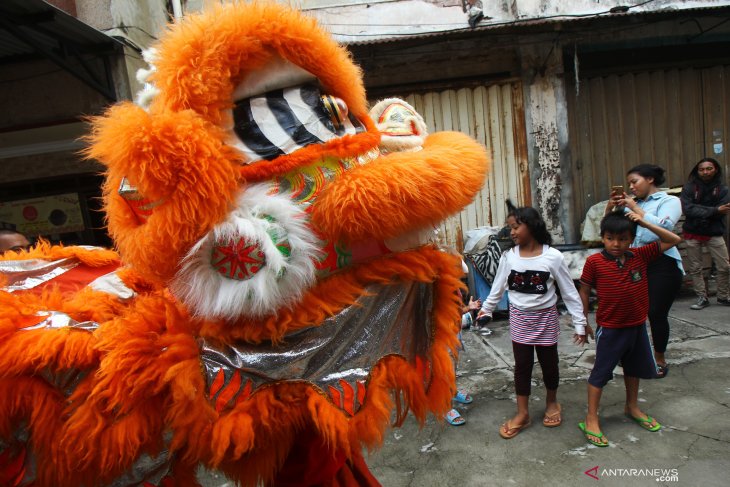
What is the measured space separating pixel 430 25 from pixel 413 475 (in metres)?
5.22

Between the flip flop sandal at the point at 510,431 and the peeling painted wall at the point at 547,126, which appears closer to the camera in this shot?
the flip flop sandal at the point at 510,431

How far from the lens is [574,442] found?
292 centimetres

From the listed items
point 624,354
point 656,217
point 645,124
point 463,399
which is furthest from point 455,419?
point 645,124

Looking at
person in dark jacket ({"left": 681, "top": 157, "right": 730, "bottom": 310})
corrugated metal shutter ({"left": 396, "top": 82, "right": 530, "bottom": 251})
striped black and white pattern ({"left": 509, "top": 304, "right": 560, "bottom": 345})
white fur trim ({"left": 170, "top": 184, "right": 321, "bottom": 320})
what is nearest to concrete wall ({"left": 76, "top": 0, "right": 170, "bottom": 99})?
corrugated metal shutter ({"left": 396, "top": 82, "right": 530, "bottom": 251})

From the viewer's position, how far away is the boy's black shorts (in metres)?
2.96

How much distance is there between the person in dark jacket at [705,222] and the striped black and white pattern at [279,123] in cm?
565

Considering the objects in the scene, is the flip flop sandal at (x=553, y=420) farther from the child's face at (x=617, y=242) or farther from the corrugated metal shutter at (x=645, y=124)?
the corrugated metal shutter at (x=645, y=124)

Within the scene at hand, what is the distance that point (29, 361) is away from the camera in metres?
1.06

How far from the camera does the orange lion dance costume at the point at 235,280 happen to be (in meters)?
1.04

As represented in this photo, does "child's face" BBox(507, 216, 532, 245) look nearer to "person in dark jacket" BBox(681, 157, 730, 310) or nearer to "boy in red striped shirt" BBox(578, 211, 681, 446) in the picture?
"boy in red striped shirt" BBox(578, 211, 681, 446)

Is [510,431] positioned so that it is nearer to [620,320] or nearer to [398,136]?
[620,320]

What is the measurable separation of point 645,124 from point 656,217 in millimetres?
3971

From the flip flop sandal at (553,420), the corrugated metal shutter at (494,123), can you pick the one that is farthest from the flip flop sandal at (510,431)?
the corrugated metal shutter at (494,123)

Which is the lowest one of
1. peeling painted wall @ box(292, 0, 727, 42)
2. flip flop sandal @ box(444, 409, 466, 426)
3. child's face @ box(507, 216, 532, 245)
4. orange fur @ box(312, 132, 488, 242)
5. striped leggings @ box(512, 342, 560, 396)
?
flip flop sandal @ box(444, 409, 466, 426)
